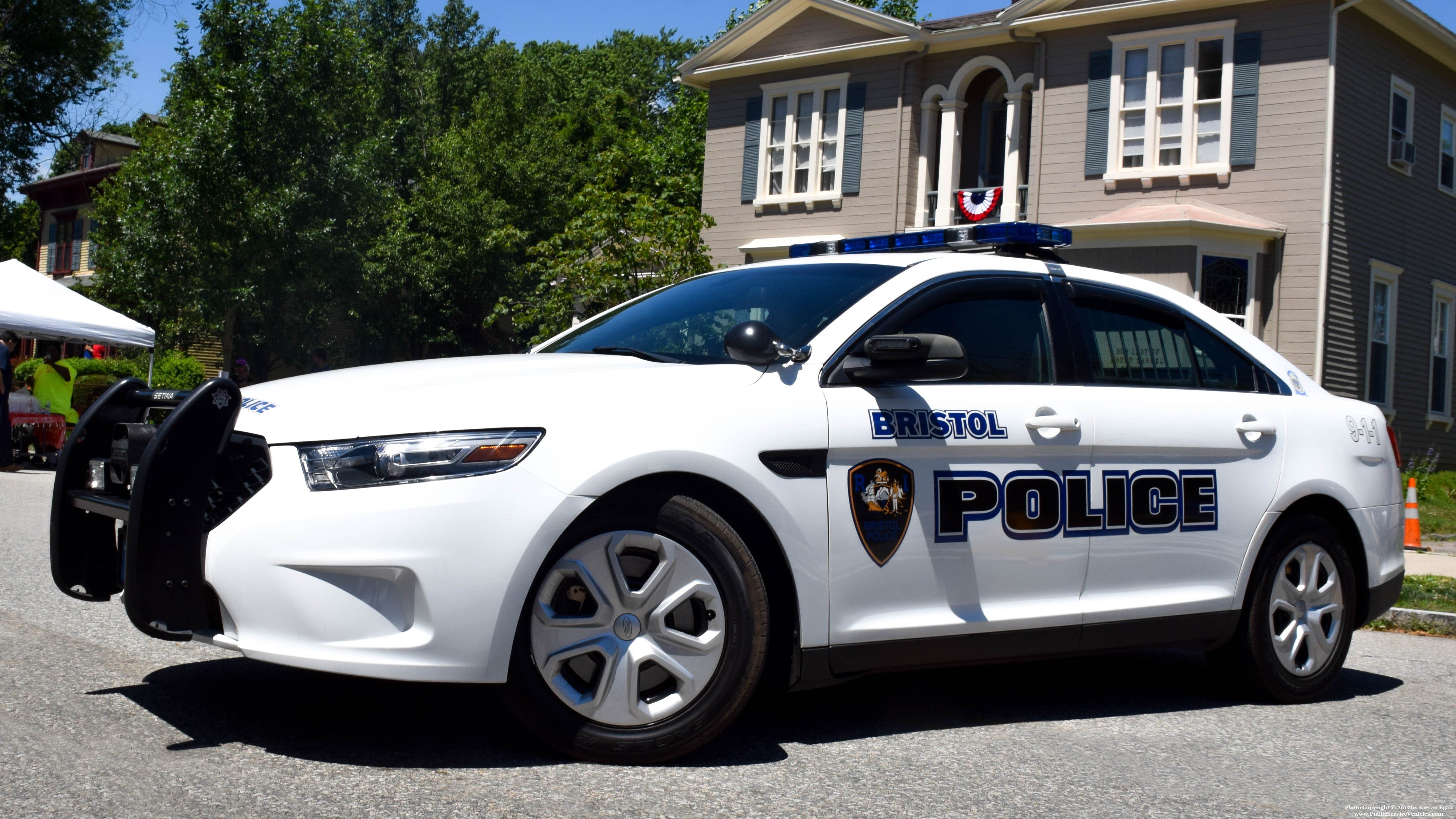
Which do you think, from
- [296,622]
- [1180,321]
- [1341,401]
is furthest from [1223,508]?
[296,622]

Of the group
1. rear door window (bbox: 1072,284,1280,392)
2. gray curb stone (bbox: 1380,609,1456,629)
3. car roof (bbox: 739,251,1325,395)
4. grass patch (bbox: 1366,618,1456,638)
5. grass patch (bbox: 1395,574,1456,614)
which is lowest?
grass patch (bbox: 1366,618,1456,638)

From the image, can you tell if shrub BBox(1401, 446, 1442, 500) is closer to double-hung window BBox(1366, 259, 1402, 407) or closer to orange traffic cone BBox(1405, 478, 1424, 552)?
double-hung window BBox(1366, 259, 1402, 407)

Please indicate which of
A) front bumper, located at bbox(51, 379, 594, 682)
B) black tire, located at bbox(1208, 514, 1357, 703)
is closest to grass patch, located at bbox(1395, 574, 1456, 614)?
black tire, located at bbox(1208, 514, 1357, 703)

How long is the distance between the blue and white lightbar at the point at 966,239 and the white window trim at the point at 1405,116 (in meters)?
17.6

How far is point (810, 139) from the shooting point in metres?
23.7

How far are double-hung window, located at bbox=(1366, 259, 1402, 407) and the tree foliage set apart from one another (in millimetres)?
10455

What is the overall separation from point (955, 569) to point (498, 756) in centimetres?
159

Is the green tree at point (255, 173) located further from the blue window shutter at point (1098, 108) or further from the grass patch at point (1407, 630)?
the grass patch at point (1407, 630)

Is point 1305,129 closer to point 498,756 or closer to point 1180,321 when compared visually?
point 1180,321

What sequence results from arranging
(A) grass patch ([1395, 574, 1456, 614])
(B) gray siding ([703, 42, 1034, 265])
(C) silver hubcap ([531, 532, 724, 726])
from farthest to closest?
(B) gray siding ([703, 42, 1034, 265]), (A) grass patch ([1395, 574, 1456, 614]), (C) silver hubcap ([531, 532, 724, 726])

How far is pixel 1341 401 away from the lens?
5715 millimetres

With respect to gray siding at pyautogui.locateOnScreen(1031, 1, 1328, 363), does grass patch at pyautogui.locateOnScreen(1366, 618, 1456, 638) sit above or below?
below

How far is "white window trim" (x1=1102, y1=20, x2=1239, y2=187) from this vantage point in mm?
19094

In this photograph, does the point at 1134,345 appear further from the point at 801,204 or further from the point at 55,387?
the point at 801,204
